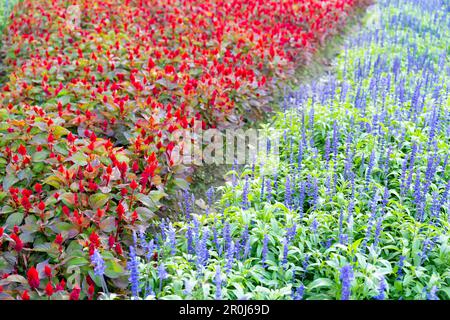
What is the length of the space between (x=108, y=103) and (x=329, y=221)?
2.29 meters

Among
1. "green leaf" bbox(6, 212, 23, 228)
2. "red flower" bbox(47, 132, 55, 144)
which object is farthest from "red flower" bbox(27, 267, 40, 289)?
"red flower" bbox(47, 132, 55, 144)

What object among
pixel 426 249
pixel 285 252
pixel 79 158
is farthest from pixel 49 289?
pixel 426 249

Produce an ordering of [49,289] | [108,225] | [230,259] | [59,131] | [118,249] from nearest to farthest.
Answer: [49,289] → [230,259] → [118,249] → [108,225] → [59,131]

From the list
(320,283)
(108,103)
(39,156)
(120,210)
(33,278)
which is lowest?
(320,283)

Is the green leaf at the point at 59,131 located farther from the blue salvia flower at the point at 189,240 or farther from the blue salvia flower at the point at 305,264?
the blue salvia flower at the point at 305,264

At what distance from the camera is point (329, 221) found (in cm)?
357

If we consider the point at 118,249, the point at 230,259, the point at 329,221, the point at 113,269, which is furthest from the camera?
the point at 329,221

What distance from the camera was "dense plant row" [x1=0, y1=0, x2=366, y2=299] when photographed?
3.18 meters

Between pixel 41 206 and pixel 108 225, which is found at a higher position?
pixel 41 206

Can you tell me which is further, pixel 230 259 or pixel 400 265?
pixel 400 265

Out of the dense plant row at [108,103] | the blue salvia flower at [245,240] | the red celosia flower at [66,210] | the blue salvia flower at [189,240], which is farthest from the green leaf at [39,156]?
the blue salvia flower at [245,240]

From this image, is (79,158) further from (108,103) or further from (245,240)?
(245,240)

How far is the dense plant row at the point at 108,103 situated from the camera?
3.18 metres

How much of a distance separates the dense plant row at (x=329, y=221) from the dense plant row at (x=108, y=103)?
39 cm
